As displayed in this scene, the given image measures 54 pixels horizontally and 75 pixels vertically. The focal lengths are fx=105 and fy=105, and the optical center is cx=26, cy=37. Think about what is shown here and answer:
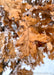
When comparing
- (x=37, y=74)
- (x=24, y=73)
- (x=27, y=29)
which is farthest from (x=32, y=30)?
(x=37, y=74)

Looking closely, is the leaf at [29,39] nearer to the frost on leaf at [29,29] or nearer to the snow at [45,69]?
the frost on leaf at [29,29]

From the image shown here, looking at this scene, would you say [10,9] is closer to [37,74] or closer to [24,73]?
[24,73]

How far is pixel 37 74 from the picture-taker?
50.0 inches

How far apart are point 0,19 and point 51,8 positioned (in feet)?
0.72

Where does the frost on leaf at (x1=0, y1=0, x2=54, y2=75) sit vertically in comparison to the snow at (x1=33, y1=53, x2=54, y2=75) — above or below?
above

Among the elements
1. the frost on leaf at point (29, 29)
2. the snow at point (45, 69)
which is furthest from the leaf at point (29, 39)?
the snow at point (45, 69)

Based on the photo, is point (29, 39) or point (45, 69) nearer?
point (29, 39)

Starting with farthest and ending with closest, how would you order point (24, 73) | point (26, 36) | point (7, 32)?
point (24, 73) → point (7, 32) → point (26, 36)

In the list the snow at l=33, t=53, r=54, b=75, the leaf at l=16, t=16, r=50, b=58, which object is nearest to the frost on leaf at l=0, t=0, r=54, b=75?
the leaf at l=16, t=16, r=50, b=58

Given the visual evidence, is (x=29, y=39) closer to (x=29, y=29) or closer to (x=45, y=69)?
(x=29, y=29)

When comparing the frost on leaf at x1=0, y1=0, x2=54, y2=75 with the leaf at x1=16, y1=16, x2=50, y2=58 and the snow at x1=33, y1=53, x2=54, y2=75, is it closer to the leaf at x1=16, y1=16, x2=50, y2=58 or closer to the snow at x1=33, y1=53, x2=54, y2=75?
the leaf at x1=16, y1=16, x2=50, y2=58

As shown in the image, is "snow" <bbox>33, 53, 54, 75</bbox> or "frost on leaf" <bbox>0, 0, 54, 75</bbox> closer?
"frost on leaf" <bbox>0, 0, 54, 75</bbox>

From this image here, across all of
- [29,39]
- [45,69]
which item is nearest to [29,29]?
[29,39]

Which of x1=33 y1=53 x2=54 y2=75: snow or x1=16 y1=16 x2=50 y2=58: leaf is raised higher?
x1=16 y1=16 x2=50 y2=58: leaf
